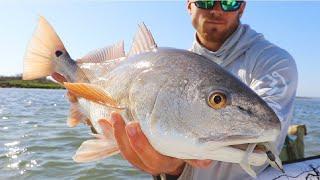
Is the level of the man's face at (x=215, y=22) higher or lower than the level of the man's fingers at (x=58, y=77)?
higher

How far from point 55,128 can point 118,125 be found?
9.90m

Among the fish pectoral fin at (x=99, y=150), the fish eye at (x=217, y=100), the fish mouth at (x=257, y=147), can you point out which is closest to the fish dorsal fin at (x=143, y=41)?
the fish pectoral fin at (x=99, y=150)

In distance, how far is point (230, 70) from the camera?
111 inches

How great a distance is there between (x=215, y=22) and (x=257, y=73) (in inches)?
20.7

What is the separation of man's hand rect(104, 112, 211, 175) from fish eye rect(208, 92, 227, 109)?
0.32m

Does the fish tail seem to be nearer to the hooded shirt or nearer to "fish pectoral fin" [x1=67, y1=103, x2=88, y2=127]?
"fish pectoral fin" [x1=67, y1=103, x2=88, y2=127]

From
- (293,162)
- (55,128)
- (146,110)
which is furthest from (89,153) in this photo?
(55,128)

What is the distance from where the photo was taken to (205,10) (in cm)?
297

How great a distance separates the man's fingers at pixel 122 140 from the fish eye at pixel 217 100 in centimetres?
49

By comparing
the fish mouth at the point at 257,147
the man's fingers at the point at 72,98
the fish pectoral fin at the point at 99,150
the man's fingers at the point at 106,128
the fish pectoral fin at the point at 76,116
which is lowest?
the fish pectoral fin at the point at 76,116

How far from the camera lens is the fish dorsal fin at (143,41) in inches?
91.4

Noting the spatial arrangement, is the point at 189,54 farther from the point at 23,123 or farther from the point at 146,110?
the point at 23,123

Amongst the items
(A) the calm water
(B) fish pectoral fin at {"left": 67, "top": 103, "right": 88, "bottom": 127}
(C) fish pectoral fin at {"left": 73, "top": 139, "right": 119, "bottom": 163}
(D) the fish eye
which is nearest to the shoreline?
(A) the calm water

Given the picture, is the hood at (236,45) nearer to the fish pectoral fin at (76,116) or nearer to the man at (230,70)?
the man at (230,70)
